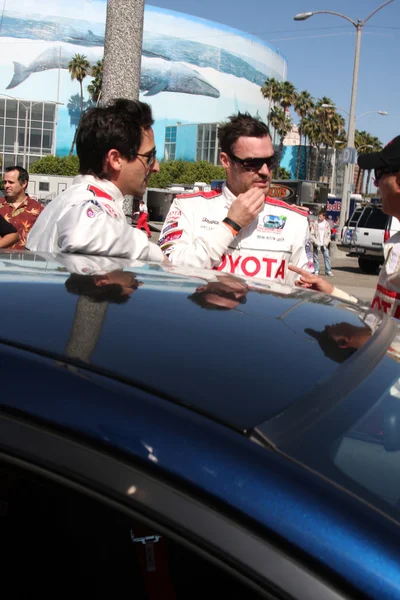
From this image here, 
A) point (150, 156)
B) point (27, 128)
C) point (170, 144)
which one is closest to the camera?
point (150, 156)

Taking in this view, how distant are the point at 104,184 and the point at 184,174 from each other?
3026 inches

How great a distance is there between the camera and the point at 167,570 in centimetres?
112

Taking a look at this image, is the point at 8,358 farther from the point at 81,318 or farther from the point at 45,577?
the point at 45,577

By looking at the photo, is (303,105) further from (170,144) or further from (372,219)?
(372,219)

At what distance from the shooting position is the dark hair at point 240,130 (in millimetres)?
3252

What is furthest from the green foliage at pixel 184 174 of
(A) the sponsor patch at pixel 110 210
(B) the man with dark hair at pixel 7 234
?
(A) the sponsor patch at pixel 110 210

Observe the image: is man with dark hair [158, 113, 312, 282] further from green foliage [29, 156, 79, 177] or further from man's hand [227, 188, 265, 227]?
green foliage [29, 156, 79, 177]

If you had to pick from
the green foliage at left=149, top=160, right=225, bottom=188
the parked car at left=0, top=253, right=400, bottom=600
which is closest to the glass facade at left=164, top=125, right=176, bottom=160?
the green foliage at left=149, top=160, right=225, bottom=188

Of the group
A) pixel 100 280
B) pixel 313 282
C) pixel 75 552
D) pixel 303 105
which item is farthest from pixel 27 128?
pixel 75 552

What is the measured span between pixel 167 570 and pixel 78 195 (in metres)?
1.77

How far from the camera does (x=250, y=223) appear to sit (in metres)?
3.09

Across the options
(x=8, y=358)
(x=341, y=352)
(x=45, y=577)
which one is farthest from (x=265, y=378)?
(x=45, y=577)

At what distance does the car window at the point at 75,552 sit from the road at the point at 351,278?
35.4 ft

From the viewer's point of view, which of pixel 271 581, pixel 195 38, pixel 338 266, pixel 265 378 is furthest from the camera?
pixel 195 38
